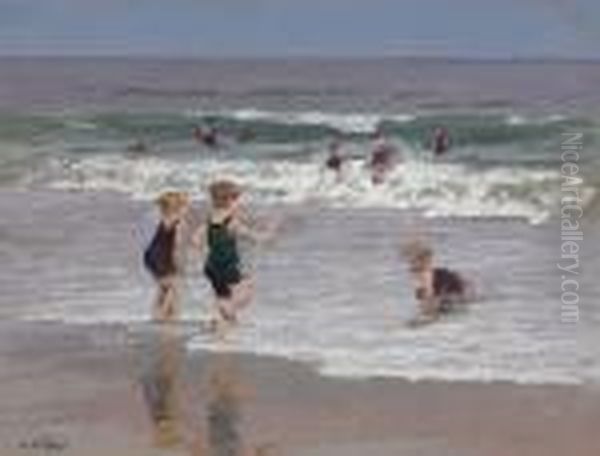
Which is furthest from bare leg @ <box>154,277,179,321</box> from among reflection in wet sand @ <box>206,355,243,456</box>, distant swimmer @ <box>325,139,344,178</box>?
distant swimmer @ <box>325,139,344,178</box>

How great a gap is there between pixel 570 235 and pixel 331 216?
155 inches

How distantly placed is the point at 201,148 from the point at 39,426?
2370cm

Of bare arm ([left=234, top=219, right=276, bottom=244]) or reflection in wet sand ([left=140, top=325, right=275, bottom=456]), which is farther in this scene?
bare arm ([left=234, top=219, right=276, bottom=244])

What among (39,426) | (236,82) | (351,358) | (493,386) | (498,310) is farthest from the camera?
(236,82)

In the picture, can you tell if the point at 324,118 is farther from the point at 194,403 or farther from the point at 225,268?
the point at 194,403

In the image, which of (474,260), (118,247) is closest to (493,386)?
(474,260)

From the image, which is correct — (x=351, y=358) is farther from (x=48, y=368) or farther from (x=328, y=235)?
(x=328, y=235)

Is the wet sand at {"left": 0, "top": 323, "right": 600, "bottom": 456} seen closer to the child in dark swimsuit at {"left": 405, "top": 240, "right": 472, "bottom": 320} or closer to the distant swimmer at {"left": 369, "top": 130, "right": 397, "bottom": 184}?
the child in dark swimsuit at {"left": 405, "top": 240, "right": 472, "bottom": 320}

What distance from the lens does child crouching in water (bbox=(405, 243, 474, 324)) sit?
14.1m

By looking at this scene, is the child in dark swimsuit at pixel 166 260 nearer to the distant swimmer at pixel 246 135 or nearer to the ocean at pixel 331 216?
the ocean at pixel 331 216

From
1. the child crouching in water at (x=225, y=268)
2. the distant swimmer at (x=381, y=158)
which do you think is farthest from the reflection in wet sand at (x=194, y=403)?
the distant swimmer at (x=381, y=158)

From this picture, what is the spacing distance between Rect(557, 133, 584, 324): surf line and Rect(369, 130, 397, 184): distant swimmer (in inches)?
93.6

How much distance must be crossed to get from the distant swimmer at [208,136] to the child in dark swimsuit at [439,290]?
19.1m

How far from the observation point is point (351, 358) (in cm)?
1262
